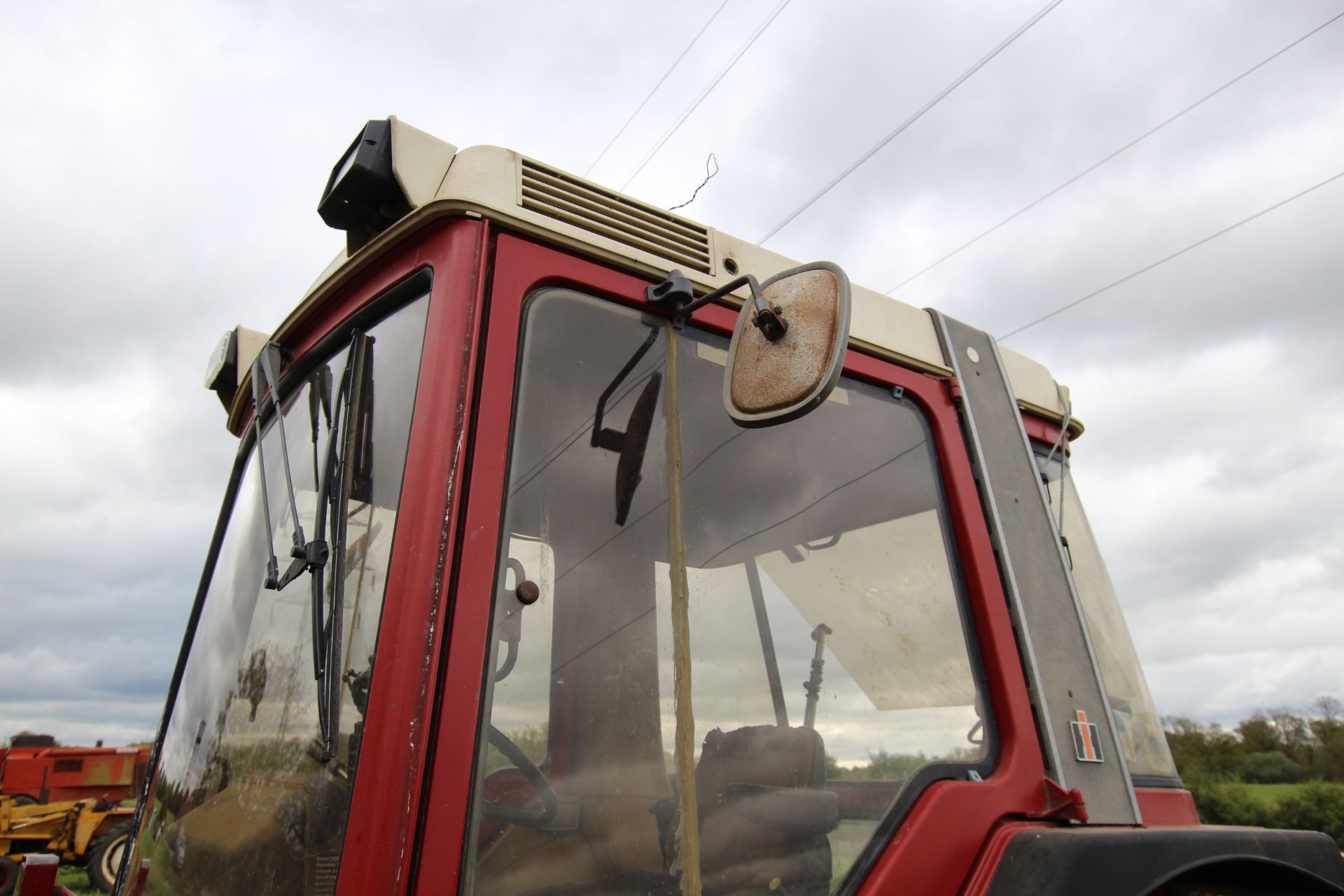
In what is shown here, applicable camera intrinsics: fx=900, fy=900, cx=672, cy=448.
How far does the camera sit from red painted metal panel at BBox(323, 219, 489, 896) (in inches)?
43.4

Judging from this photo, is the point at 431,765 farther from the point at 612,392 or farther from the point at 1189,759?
the point at 1189,759

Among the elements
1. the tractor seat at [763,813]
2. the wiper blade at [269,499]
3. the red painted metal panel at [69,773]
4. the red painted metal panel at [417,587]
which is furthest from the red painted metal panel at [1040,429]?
the red painted metal panel at [69,773]

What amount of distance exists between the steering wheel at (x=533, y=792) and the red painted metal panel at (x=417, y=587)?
0.41 feet

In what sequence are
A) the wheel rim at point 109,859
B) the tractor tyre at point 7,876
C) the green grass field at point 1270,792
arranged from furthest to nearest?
the green grass field at point 1270,792, the wheel rim at point 109,859, the tractor tyre at point 7,876

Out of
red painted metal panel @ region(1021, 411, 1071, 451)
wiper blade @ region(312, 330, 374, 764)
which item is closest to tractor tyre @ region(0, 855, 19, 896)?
wiper blade @ region(312, 330, 374, 764)

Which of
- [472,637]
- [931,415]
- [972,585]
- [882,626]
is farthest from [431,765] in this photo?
[931,415]

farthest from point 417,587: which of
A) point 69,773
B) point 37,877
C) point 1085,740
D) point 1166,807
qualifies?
point 69,773

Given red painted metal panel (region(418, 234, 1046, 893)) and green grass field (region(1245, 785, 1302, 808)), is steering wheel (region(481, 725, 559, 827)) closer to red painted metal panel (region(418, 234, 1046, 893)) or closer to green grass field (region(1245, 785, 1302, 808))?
red painted metal panel (region(418, 234, 1046, 893))

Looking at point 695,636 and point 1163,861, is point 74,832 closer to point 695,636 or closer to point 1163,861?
point 695,636

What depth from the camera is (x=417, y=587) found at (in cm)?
122

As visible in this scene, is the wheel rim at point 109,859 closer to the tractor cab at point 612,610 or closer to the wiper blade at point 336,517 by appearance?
the tractor cab at point 612,610

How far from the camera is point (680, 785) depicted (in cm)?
135

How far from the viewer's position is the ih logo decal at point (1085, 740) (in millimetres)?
1832

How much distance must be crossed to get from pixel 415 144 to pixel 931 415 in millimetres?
1227
